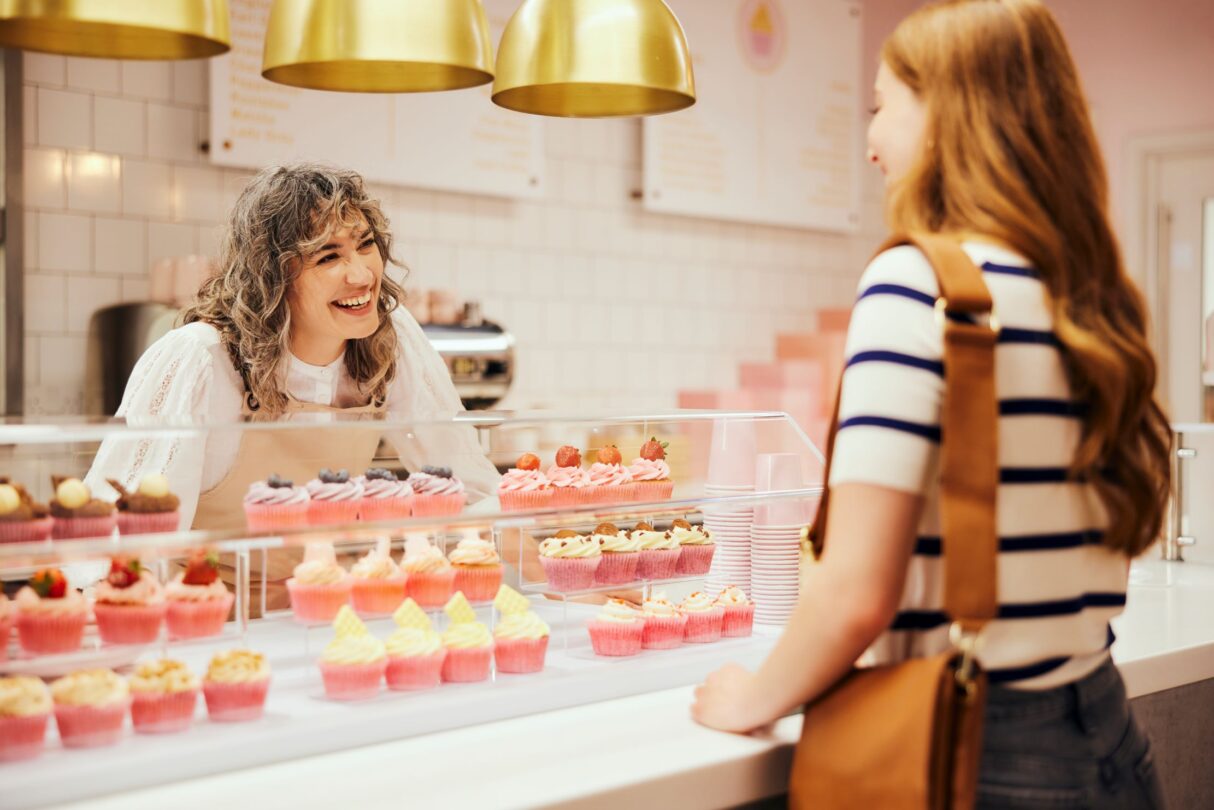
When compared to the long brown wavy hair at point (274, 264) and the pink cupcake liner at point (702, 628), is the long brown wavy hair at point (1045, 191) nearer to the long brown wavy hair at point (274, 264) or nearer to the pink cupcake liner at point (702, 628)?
the pink cupcake liner at point (702, 628)

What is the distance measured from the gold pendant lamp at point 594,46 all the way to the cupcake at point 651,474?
0.72 metres

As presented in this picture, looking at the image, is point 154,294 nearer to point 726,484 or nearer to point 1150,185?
point 726,484

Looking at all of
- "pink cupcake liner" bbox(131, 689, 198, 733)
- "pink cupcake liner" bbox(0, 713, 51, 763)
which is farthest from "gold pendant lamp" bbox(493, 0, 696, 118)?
"pink cupcake liner" bbox(0, 713, 51, 763)

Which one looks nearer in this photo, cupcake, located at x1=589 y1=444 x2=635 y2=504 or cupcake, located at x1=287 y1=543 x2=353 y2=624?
cupcake, located at x1=287 y1=543 x2=353 y2=624

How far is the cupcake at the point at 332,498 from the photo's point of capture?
1956 mm

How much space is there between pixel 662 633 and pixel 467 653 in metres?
0.40

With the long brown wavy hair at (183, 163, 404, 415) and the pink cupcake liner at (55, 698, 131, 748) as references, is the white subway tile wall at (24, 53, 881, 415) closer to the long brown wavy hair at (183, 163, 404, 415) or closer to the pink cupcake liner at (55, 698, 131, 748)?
the long brown wavy hair at (183, 163, 404, 415)

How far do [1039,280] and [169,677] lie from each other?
1197 millimetres

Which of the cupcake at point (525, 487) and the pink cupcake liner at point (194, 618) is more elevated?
the cupcake at point (525, 487)

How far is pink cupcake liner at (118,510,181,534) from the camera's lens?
5.73 ft

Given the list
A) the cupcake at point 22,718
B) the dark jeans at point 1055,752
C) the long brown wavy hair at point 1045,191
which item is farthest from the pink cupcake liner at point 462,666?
the long brown wavy hair at point 1045,191

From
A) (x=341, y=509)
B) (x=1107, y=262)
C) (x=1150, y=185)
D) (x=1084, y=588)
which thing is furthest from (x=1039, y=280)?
(x=1150, y=185)

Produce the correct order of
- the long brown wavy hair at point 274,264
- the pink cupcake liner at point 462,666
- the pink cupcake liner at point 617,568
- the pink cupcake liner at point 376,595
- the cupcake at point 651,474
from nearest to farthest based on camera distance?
the pink cupcake liner at point 462,666, the pink cupcake liner at point 376,595, the pink cupcake liner at point 617,568, the cupcake at point 651,474, the long brown wavy hair at point 274,264

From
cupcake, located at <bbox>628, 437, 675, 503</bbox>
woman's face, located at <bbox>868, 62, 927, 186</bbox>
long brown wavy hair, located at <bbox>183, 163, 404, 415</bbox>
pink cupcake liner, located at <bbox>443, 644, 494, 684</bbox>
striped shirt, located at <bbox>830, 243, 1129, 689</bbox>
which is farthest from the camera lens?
long brown wavy hair, located at <bbox>183, 163, 404, 415</bbox>
